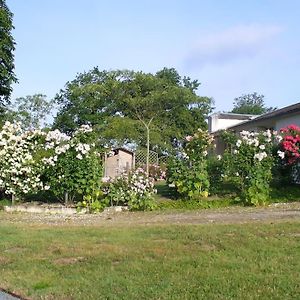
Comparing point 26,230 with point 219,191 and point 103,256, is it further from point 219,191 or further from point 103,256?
point 219,191

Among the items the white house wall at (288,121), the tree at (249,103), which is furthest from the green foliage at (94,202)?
the tree at (249,103)

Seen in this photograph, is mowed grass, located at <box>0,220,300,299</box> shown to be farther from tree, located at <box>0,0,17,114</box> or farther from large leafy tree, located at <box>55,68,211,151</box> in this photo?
large leafy tree, located at <box>55,68,211,151</box>

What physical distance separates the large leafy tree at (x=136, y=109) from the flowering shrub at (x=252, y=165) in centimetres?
2680

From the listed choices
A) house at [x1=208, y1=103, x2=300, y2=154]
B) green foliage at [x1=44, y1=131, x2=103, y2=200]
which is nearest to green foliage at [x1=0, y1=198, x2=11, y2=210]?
green foliage at [x1=44, y1=131, x2=103, y2=200]

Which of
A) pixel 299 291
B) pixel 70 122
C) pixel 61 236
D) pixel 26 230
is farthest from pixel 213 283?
pixel 70 122

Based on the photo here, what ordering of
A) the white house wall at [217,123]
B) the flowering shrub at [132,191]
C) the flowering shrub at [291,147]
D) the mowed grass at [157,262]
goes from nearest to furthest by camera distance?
the mowed grass at [157,262] → the flowering shrub at [132,191] → the flowering shrub at [291,147] → the white house wall at [217,123]

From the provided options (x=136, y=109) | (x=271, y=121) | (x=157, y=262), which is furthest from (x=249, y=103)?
(x=157, y=262)

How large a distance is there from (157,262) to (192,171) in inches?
336

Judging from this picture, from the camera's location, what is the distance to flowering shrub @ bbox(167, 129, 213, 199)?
50.4 ft

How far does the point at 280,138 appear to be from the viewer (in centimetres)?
1631

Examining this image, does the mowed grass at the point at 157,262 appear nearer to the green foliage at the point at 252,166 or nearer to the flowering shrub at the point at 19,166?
the green foliage at the point at 252,166

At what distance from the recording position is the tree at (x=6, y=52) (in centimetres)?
2942

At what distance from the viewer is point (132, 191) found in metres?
15.2

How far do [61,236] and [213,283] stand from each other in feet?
15.3
